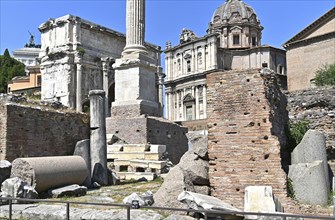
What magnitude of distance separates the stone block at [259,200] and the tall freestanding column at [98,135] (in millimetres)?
5475

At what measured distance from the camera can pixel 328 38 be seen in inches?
1503

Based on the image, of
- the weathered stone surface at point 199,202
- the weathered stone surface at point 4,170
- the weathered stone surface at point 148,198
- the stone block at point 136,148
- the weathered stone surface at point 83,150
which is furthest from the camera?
the stone block at point 136,148

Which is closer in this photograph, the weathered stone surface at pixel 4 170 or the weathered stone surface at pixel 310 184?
the weathered stone surface at pixel 310 184

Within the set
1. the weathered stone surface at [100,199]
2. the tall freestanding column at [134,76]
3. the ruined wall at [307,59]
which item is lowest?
the weathered stone surface at [100,199]

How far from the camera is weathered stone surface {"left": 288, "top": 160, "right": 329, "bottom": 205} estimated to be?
7.63 meters

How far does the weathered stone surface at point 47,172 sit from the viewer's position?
28.6 feet

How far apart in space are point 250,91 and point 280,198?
2.06 m

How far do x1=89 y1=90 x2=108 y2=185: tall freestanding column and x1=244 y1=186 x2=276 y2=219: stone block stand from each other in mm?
5475

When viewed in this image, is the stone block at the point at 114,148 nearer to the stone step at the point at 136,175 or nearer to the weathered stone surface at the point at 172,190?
the stone step at the point at 136,175

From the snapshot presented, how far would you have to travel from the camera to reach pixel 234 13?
181 ft

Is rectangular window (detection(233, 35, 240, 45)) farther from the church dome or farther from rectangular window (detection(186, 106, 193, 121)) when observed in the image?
rectangular window (detection(186, 106, 193, 121))

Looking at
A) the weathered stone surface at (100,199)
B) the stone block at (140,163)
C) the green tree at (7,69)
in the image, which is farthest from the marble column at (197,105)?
the weathered stone surface at (100,199)

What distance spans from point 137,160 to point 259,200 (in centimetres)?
672

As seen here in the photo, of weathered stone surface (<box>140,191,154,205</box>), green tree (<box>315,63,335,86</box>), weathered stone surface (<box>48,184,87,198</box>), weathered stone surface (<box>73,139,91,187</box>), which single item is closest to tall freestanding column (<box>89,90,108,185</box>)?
weathered stone surface (<box>73,139,91,187</box>)
